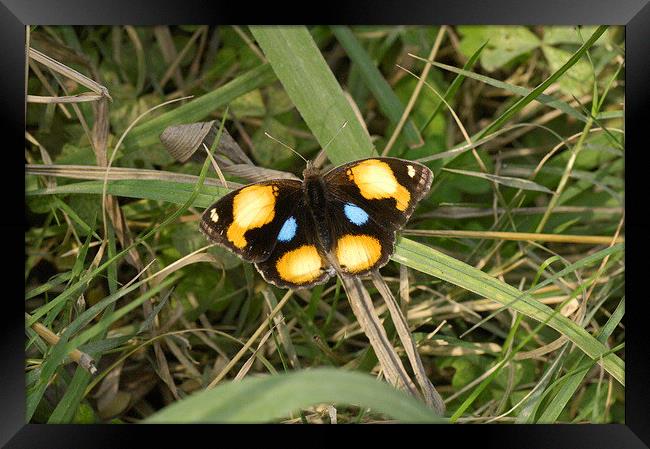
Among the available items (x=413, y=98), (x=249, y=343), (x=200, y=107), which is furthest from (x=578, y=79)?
(x=249, y=343)

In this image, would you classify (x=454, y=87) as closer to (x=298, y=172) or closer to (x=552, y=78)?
(x=552, y=78)

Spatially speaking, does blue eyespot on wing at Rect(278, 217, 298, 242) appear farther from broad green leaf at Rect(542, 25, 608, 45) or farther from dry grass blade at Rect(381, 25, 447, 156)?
broad green leaf at Rect(542, 25, 608, 45)

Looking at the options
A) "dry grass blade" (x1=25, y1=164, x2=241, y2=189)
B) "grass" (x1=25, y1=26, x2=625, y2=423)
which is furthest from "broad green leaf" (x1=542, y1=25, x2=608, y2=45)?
"dry grass blade" (x1=25, y1=164, x2=241, y2=189)

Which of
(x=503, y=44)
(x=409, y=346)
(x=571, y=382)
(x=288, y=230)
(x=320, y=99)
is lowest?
(x=571, y=382)

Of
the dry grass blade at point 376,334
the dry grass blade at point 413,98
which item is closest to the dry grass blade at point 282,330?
the dry grass blade at point 376,334
